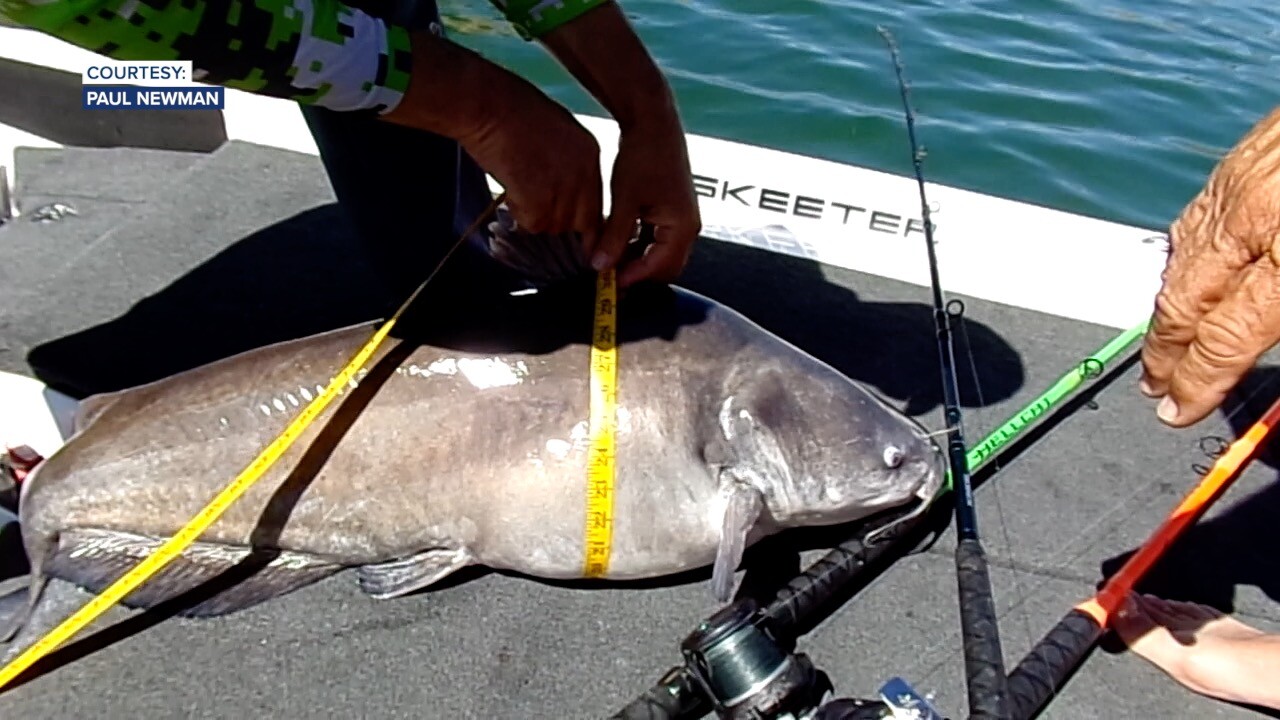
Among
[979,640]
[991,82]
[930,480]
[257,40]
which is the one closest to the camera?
[257,40]

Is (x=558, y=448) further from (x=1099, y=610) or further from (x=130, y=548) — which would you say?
(x=1099, y=610)

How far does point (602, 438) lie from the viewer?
2.22 metres

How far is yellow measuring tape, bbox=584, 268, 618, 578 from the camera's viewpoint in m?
2.21

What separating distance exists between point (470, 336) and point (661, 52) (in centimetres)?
458

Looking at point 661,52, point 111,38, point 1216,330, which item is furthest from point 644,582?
point 661,52

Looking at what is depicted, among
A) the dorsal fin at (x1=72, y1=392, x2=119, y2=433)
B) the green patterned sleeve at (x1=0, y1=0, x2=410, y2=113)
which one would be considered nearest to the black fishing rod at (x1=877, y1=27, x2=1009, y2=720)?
the green patterned sleeve at (x1=0, y1=0, x2=410, y2=113)

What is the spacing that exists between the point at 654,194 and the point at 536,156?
286mm

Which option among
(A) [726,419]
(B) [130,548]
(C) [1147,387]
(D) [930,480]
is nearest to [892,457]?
(D) [930,480]

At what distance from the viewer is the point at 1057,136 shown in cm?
577

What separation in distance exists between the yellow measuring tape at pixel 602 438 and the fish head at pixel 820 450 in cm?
24

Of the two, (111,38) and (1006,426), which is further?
(1006,426)

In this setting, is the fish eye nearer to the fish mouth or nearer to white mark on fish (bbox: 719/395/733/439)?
the fish mouth

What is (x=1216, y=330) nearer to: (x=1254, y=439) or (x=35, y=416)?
(x=1254, y=439)

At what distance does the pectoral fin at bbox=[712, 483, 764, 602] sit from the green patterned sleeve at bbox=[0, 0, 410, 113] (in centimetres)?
102
